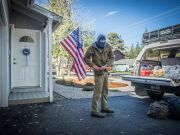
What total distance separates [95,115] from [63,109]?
4.34ft

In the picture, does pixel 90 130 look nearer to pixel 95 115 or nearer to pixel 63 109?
pixel 95 115

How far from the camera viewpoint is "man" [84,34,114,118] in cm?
570

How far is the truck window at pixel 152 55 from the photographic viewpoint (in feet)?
26.0

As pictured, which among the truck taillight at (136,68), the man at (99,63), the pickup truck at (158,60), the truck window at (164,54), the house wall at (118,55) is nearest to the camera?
the man at (99,63)

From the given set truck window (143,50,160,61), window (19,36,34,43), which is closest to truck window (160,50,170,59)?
truck window (143,50,160,61)

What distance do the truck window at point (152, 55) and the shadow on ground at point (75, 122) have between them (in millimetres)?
1983

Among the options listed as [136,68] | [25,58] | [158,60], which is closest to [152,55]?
[158,60]

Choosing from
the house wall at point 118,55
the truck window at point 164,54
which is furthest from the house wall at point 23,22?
the house wall at point 118,55

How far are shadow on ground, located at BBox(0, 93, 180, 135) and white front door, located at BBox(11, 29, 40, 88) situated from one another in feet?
7.87

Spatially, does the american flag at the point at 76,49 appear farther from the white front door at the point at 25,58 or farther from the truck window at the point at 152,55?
the truck window at the point at 152,55

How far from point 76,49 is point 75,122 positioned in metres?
3.85

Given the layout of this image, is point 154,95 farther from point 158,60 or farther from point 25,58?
point 25,58

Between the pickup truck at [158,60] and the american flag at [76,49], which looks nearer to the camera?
the pickup truck at [158,60]

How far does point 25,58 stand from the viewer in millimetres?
9102
